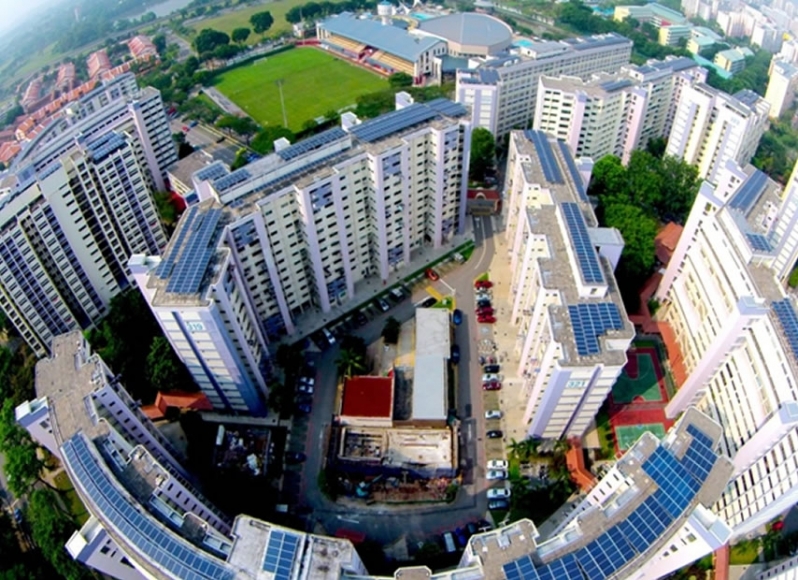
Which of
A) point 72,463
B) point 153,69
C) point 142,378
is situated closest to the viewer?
point 72,463

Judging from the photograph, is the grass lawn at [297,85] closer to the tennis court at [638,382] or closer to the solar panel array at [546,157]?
the solar panel array at [546,157]

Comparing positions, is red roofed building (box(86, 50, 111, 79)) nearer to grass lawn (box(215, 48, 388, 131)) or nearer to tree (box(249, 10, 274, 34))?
grass lawn (box(215, 48, 388, 131))

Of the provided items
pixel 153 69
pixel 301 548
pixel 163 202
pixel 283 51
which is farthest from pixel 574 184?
pixel 153 69

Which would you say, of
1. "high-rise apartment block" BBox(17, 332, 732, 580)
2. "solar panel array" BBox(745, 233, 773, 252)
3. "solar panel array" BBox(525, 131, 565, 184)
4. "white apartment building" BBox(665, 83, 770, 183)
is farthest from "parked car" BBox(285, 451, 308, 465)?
"white apartment building" BBox(665, 83, 770, 183)

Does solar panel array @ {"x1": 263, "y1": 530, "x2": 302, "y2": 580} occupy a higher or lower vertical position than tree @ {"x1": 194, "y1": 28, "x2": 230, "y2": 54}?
higher

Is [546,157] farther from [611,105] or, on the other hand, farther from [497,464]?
[497,464]

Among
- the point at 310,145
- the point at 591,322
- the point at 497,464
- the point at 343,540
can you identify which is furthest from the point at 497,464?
the point at 310,145

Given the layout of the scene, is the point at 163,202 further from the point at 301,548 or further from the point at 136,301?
the point at 301,548

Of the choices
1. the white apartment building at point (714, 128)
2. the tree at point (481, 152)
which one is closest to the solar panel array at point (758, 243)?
the white apartment building at point (714, 128)
